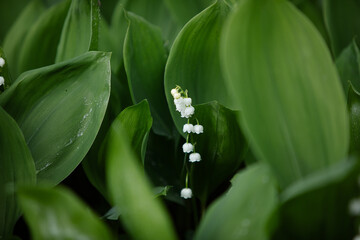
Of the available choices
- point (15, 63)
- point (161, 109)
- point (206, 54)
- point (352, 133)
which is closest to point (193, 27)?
point (206, 54)

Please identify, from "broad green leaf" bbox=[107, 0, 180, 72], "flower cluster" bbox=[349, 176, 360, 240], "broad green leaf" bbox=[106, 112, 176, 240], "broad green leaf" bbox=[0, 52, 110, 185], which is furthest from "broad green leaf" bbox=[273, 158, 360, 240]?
"broad green leaf" bbox=[107, 0, 180, 72]

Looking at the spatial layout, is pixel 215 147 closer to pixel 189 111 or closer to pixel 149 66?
pixel 189 111

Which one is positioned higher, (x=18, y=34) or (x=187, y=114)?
(x=18, y=34)

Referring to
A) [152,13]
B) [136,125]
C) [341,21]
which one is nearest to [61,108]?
[136,125]

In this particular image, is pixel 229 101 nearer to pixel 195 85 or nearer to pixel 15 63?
pixel 195 85

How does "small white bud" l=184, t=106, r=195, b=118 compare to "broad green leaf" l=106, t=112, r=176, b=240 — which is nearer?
"broad green leaf" l=106, t=112, r=176, b=240

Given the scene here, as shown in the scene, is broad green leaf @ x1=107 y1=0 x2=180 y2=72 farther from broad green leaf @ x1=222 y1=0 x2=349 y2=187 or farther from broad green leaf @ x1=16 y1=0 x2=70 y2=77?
broad green leaf @ x1=222 y1=0 x2=349 y2=187
